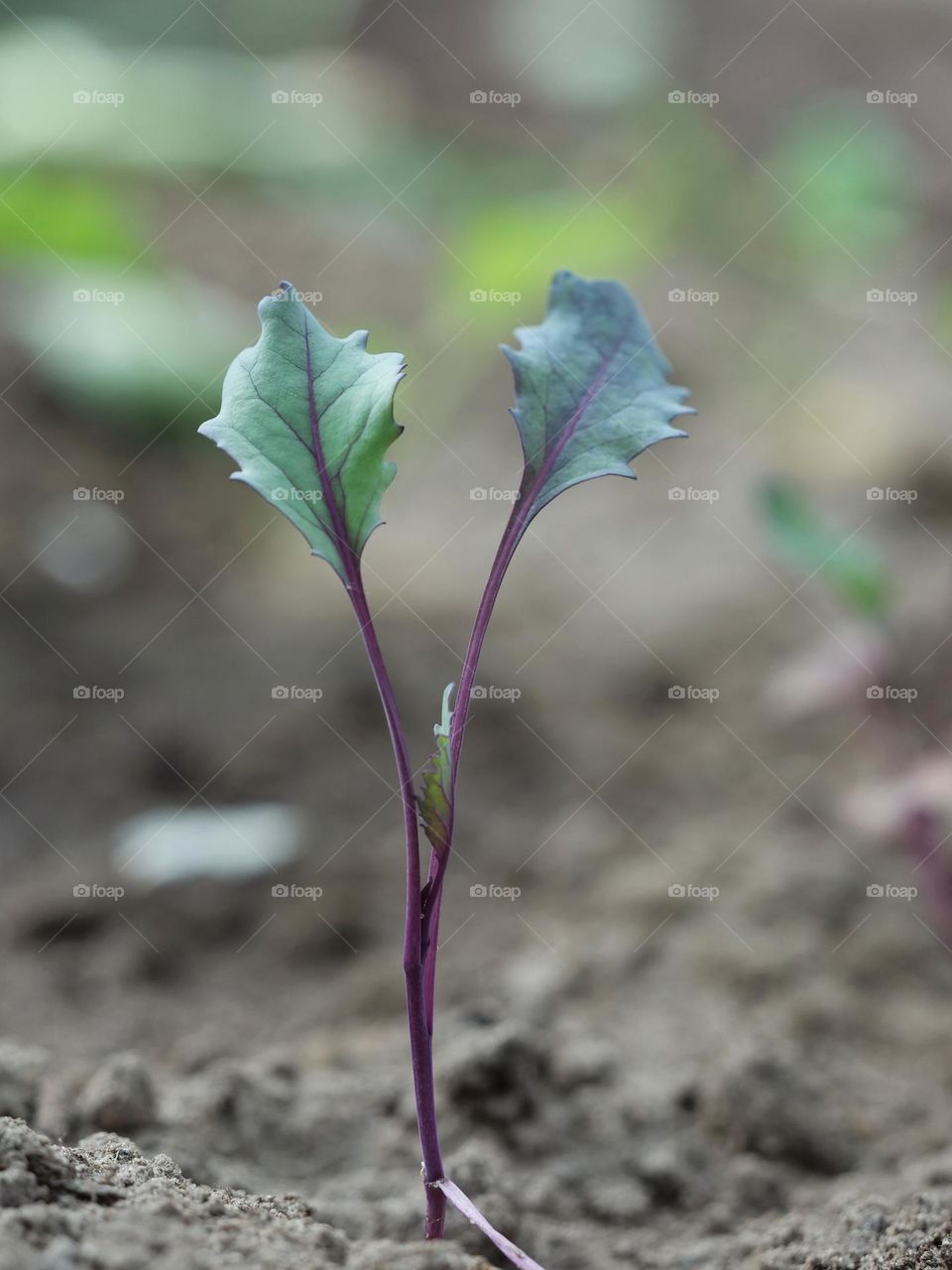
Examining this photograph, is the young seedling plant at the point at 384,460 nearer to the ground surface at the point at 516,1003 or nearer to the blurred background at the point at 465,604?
the ground surface at the point at 516,1003

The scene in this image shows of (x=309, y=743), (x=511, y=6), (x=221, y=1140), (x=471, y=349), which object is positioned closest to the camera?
(x=221, y=1140)

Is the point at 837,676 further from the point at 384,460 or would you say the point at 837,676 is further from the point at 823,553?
the point at 384,460

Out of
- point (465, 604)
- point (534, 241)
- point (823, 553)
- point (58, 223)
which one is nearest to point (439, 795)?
point (823, 553)

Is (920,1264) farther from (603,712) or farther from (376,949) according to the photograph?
(603,712)

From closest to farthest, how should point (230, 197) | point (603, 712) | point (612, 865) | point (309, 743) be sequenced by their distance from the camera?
point (612, 865)
point (309, 743)
point (603, 712)
point (230, 197)

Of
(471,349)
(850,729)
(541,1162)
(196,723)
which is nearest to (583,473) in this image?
(541,1162)

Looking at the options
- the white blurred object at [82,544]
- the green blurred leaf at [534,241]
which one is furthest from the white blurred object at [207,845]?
the green blurred leaf at [534,241]

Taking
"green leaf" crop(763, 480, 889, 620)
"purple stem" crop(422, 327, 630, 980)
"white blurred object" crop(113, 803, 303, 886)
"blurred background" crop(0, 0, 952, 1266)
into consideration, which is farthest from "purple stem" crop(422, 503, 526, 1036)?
"green leaf" crop(763, 480, 889, 620)
